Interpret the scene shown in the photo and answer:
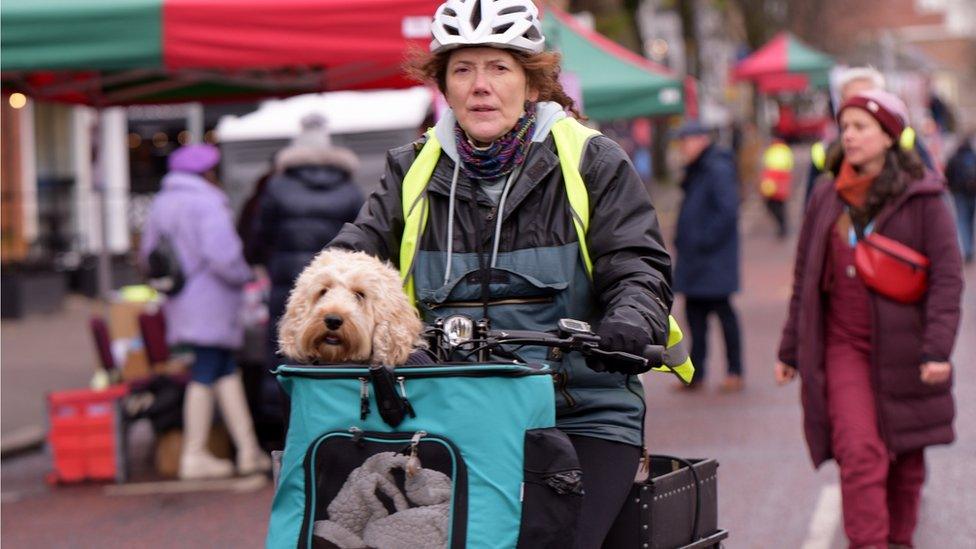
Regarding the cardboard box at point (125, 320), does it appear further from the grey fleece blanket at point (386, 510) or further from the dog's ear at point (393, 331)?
the grey fleece blanket at point (386, 510)

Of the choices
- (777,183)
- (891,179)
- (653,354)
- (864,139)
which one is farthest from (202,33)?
(777,183)

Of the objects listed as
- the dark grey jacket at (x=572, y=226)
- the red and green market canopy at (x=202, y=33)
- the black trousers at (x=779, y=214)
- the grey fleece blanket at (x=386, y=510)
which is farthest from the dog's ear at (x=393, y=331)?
the black trousers at (x=779, y=214)

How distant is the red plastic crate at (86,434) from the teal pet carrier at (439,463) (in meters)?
6.29

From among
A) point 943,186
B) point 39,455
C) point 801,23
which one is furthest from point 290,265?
point 801,23

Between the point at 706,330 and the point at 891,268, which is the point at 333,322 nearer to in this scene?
the point at 891,268

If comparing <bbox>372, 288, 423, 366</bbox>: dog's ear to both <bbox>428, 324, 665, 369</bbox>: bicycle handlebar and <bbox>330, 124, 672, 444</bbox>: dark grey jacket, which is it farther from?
<bbox>330, 124, 672, 444</bbox>: dark grey jacket

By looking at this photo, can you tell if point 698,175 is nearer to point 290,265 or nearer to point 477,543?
point 290,265

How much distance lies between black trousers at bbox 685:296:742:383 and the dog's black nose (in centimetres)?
836

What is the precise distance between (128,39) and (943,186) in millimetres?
4417

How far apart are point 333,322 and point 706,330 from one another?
8.59 m

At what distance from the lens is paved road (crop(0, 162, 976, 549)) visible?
752 centimetres

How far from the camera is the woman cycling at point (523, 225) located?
3613 mm

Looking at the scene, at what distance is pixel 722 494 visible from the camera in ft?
26.9

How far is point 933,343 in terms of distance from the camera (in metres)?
6.21
